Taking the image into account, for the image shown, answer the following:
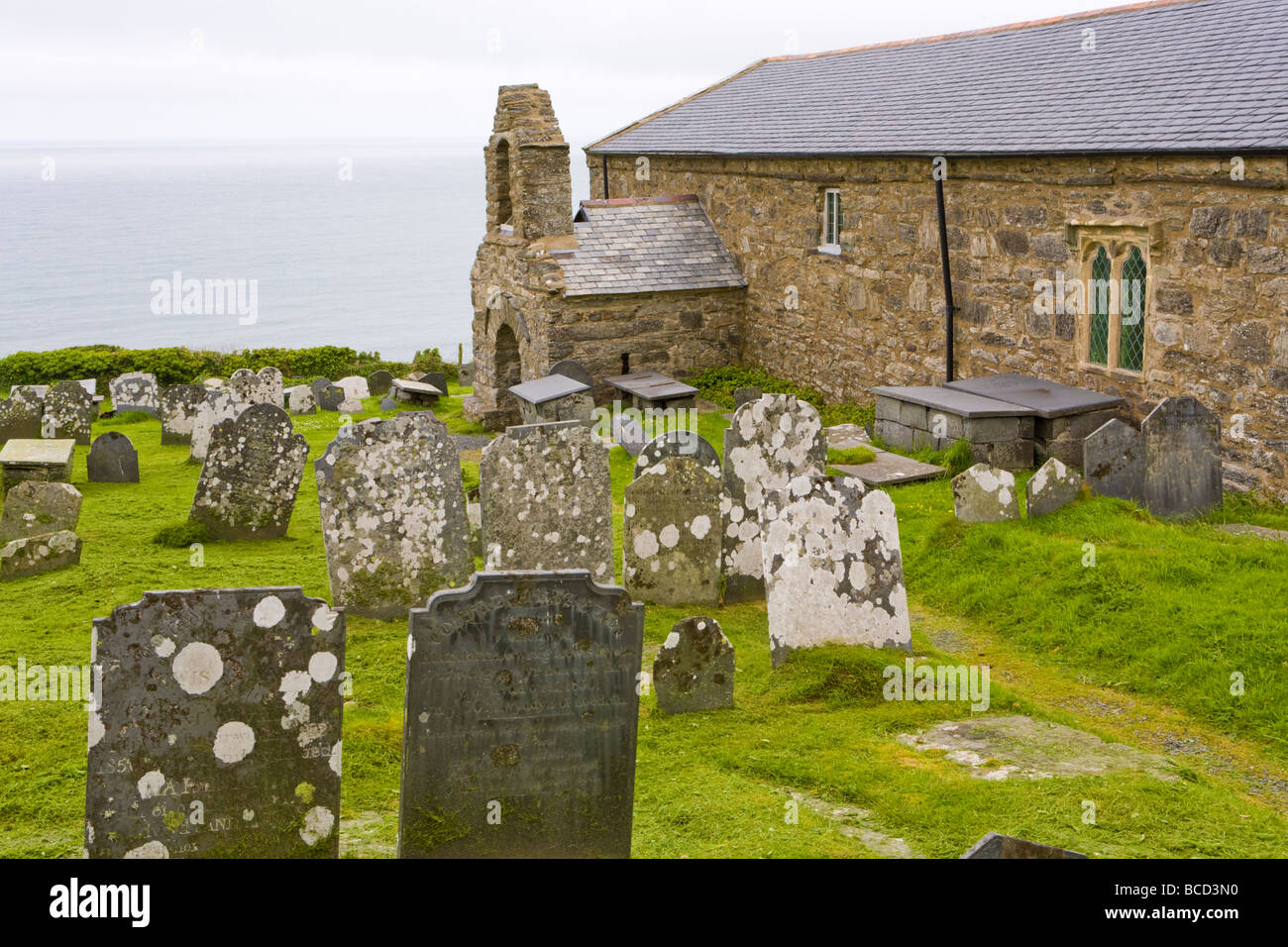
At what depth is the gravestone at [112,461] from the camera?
16.1m

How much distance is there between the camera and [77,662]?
880 cm

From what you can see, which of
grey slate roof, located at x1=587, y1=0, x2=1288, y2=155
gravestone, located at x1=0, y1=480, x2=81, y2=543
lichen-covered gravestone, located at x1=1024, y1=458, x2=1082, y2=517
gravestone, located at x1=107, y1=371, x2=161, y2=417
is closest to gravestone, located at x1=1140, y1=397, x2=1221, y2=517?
lichen-covered gravestone, located at x1=1024, y1=458, x2=1082, y2=517

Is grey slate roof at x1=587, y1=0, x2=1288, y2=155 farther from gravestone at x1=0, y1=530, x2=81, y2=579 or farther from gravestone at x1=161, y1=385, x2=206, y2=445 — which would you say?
gravestone at x1=0, y1=530, x2=81, y2=579

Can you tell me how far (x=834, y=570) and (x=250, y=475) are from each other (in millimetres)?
6898

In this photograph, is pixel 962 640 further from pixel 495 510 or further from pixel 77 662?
pixel 77 662

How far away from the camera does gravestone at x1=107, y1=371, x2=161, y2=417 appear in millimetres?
22672

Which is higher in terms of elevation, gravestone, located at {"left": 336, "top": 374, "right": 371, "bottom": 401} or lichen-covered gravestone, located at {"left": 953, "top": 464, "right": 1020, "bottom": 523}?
gravestone, located at {"left": 336, "top": 374, "right": 371, "bottom": 401}

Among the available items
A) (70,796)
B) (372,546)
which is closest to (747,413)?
Answer: (372,546)

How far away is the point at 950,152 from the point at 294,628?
13.1 metres

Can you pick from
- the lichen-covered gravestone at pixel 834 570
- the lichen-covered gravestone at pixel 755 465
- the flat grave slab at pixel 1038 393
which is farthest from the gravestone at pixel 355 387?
the lichen-covered gravestone at pixel 834 570

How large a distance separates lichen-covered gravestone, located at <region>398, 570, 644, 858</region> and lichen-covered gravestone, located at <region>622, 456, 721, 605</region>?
4432 mm

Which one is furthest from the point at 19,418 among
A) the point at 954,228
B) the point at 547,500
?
the point at 954,228

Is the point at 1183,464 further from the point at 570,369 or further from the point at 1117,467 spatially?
the point at 570,369

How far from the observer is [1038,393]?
48.3 feet
